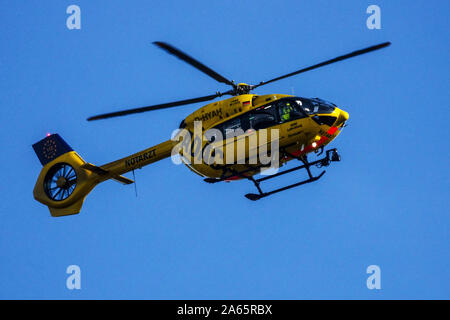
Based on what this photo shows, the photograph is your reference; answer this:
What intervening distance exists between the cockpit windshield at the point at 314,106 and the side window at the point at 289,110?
0.13 m

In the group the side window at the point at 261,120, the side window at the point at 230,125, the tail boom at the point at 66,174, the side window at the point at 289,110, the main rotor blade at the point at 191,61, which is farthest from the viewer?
the tail boom at the point at 66,174

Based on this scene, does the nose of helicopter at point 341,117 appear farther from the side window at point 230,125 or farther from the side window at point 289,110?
the side window at point 230,125

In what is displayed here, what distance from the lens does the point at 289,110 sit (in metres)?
15.3

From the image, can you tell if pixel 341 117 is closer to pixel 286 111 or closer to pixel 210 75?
pixel 286 111

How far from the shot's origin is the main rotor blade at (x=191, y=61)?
42.8 feet

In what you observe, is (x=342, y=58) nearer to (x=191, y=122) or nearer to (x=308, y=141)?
(x=308, y=141)

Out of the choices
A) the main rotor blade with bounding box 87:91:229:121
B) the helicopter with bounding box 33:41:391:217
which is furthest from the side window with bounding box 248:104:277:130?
the main rotor blade with bounding box 87:91:229:121

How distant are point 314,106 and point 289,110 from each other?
0.69 metres

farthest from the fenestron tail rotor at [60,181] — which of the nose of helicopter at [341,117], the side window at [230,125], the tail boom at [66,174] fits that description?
the nose of helicopter at [341,117]

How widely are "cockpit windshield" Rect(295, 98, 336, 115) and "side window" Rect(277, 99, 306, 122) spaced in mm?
126

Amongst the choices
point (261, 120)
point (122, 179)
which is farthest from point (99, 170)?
point (261, 120)

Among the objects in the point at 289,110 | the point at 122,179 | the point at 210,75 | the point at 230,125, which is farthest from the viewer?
the point at 122,179

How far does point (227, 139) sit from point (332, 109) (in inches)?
118

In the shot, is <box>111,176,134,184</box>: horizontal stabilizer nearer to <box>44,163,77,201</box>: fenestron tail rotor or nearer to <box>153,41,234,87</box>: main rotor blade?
<box>44,163,77,201</box>: fenestron tail rotor
